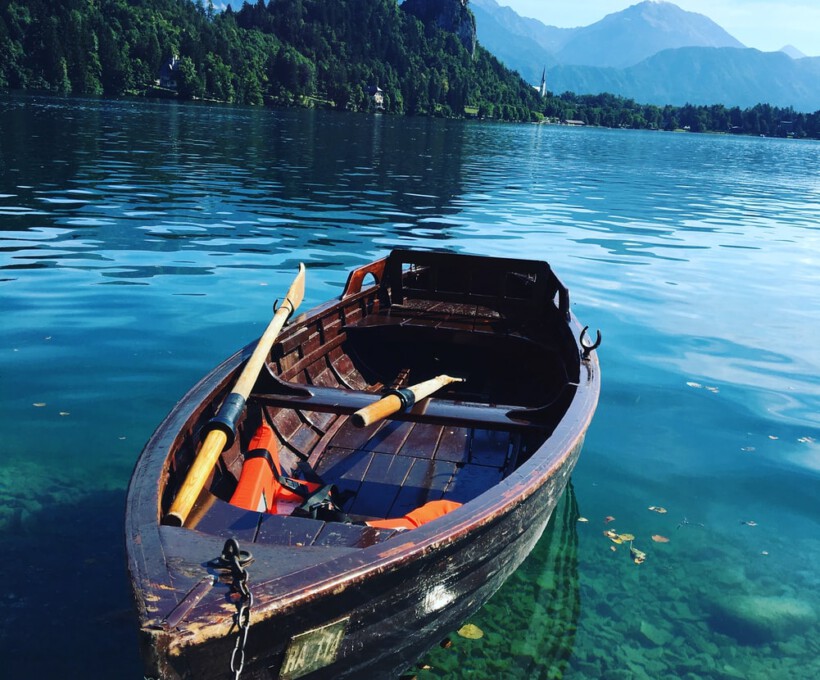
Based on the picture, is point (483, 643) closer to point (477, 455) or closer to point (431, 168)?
Answer: point (477, 455)

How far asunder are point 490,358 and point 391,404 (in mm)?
3955

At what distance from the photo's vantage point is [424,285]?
11.6 meters

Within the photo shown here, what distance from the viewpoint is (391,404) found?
223 inches

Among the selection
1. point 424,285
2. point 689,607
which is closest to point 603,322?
point 424,285

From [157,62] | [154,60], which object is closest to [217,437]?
[154,60]

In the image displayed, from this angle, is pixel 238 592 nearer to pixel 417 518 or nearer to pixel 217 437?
pixel 217 437

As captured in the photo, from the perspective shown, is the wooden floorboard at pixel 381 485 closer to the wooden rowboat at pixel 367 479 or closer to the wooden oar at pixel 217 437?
the wooden rowboat at pixel 367 479

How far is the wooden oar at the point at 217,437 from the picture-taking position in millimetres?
4082

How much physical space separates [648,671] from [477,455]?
272 centimetres

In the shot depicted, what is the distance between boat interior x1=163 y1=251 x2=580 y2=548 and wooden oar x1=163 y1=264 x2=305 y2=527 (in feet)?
0.76

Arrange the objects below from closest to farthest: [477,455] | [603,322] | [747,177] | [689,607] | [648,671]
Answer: [648,671], [689,607], [477,455], [603,322], [747,177]

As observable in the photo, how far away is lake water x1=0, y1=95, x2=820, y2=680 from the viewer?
5.46 metres

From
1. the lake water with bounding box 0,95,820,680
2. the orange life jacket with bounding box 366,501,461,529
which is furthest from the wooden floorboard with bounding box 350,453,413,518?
the lake water with bounding box 0,95,820,680

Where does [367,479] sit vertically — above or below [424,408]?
below
